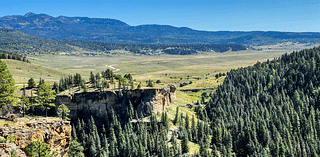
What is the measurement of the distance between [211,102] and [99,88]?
96.9 m

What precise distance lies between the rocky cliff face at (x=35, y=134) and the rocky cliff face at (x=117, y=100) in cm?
9574

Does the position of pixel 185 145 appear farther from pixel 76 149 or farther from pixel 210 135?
pixel 76 149

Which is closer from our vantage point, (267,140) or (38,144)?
(38,144)

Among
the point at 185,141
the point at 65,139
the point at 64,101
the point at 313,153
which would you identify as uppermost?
the point at 65,139

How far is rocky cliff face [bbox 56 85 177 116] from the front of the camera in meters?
149

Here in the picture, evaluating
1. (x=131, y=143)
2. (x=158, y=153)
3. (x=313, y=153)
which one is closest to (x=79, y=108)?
(x=131, y=143)

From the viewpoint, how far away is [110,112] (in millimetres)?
155500

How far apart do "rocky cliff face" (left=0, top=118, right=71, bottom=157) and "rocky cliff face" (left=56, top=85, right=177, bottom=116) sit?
95738mm

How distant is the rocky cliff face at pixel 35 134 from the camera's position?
3978 centimetres

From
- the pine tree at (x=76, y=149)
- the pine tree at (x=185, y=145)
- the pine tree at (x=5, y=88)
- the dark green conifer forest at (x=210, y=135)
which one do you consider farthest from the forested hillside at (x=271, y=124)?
the pine tree at (x=5, y=88)

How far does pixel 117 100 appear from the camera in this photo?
154 metres

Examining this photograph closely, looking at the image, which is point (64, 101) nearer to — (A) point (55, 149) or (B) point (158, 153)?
(B) point (158, 153)

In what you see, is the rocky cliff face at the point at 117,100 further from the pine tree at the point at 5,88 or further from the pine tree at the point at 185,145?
the pine tree at the point at 5,88

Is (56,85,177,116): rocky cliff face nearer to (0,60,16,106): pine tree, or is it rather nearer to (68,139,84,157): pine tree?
(68,139,84,157): pine tree
